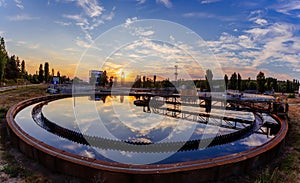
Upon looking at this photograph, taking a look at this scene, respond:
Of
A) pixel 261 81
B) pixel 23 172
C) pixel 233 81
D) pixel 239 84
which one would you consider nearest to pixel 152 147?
pixel 23 172

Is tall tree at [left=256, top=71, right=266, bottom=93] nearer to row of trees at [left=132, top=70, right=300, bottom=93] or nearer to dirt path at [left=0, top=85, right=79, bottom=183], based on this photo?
row of trees at [left=132, top=70, right=300, bottom=93]

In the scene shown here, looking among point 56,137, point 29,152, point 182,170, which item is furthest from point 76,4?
point 182,170

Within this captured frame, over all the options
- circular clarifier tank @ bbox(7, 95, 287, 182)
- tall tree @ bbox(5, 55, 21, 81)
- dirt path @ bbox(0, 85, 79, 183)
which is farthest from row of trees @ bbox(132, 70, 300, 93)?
dirt path @ bbox(0, 85, 79, 183)

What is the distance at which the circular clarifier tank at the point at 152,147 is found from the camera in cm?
434

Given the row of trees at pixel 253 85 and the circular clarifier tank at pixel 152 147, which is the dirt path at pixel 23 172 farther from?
the row of trees at pixel 253 85

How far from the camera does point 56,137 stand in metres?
8.38

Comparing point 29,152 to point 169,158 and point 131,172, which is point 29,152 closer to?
point 131,172

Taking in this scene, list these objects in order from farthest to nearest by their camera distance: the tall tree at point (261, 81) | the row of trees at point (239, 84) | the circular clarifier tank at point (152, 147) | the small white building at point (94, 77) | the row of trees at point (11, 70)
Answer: the small white building at point (94, 77) → the row of trees at point (239, 84) → the tall tree at point (261, 81) → the row of trees at point (11, 70) → the circular clarifier tank at point (152, 147)

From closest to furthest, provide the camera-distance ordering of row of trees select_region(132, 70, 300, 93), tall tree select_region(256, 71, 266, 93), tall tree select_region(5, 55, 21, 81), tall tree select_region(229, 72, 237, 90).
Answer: tall tree select_region(256, 71, 266, 93) → row of trees select_region(132, 70, 300, 93) → tall tree select_region(5, 55, 21, 81) → tall tree select_region(229, 72, 237, 90)

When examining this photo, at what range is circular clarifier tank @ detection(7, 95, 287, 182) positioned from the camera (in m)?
4.34

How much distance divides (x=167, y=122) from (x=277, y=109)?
737cm

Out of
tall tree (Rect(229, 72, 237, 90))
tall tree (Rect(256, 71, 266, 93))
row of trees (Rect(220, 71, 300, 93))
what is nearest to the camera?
tall tree (Rect(256, 71, 266, 93))

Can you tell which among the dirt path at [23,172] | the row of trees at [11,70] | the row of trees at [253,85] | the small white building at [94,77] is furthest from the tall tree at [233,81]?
the row of trees at [11,70]

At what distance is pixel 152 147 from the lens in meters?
7.45
